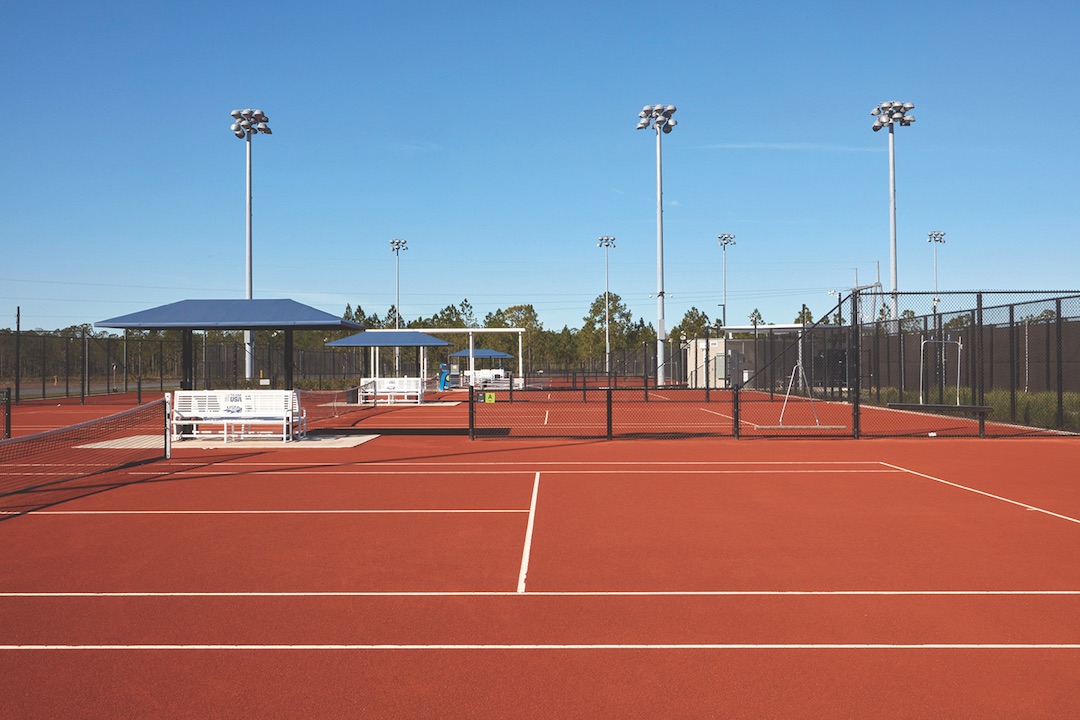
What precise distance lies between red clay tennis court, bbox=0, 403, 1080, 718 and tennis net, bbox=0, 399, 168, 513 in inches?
19.4

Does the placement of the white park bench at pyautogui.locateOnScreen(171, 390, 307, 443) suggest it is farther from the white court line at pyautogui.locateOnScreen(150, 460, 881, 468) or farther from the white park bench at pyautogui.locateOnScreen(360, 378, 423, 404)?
the white park bench at pyautogui.locateOnScreen(360, 378, 423, 404)

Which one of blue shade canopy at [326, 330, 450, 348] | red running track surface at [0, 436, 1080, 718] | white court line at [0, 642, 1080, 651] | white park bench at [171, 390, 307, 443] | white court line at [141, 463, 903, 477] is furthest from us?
blue shade canopy at [326, 330, 450, 348]

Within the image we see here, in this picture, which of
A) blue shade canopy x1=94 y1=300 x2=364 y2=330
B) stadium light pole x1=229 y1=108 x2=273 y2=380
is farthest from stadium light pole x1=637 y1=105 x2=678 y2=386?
blue shade canopy x1=94 y1=300 x2=364 y2=330

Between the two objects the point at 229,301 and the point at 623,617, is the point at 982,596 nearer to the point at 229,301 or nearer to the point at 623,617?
the point at 623,617

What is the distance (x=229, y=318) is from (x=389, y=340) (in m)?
18.8

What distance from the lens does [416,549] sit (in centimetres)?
831

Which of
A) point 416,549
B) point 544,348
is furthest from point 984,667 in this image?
point 544,348

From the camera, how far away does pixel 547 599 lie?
21.7 ft

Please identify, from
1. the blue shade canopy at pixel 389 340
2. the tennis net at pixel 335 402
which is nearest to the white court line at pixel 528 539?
the tennis net at pixel 335 402

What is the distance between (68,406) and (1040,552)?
3145cm

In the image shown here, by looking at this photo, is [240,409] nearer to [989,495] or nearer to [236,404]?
[236,404]

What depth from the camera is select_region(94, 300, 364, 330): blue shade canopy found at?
18.1 meters

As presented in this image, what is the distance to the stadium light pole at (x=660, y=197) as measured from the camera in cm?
4394

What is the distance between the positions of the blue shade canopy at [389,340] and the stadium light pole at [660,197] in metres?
11.7
